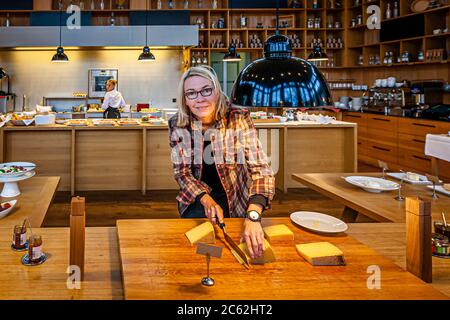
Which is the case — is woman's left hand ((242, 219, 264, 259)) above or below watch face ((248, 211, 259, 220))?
below

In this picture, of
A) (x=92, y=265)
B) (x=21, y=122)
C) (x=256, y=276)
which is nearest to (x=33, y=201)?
(x=92, y=265)

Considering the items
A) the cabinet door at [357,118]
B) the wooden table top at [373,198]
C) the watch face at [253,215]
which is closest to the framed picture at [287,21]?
the cabinet door at [357,118]

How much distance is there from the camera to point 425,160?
6.53 metres

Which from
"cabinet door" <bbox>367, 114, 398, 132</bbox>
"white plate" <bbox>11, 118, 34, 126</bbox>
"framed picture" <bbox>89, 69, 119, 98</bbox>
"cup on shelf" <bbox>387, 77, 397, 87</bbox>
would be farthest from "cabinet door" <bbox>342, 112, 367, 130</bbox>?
"white plate" <bbox>11, 118, 34, 126</bbox>

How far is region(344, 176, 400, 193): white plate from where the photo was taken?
2.59 m

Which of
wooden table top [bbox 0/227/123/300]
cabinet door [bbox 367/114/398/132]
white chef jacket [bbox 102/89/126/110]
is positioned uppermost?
white chef jacket [bbox 102/89/126/110]

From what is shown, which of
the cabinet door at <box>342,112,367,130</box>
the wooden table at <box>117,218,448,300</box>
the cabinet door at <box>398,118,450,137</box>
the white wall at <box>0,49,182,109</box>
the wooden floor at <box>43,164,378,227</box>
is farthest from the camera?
the white wall at <box>0,49,182,109</box>

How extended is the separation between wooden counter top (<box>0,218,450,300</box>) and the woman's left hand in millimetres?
140

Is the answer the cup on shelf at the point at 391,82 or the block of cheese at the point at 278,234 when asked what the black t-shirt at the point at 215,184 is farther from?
the cup on shelf at the point at 391,82

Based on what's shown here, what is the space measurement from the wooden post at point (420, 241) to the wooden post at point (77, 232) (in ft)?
3.42

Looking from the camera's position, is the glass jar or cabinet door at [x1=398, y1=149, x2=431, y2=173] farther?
cabinet door at [x1=398, y1=149, x2=431, y2=173]

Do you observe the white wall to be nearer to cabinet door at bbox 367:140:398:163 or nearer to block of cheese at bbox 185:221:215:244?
cabinet door at bbox 367:140:398:163

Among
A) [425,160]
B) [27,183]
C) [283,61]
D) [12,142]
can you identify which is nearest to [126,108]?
[12,142]

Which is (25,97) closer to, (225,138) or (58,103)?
(58,103)
